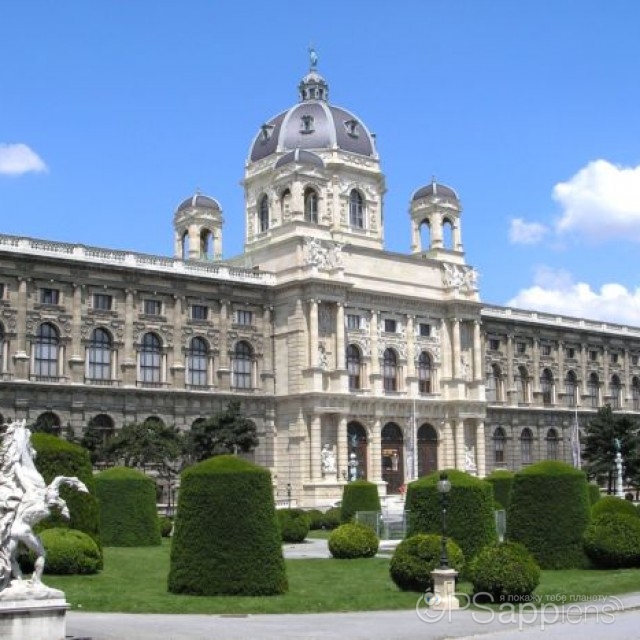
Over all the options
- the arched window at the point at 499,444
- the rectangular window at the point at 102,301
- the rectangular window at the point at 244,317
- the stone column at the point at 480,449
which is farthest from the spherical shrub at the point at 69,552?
the arched window at the point at 499,444

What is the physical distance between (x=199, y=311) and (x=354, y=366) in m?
12.7

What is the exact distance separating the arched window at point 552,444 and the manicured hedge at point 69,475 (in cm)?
6709

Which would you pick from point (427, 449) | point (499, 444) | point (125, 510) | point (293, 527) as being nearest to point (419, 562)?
point (125, 510)

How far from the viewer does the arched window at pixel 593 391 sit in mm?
98250

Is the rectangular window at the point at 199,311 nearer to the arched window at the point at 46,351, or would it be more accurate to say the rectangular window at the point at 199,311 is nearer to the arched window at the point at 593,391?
the arched window at the point at 46,351

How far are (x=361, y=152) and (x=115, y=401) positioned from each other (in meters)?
33.1

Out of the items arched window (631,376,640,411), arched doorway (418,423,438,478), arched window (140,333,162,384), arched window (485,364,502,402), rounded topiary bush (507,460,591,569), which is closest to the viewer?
rounded topiary bush (507,460,591,569)

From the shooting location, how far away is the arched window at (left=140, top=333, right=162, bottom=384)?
67625 millimetres

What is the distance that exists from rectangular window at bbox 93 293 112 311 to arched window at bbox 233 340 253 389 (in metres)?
10.2

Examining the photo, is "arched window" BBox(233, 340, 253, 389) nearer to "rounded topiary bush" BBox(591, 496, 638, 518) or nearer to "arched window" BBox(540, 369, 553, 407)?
"arched window" BBox(540, 369, 553, 407)

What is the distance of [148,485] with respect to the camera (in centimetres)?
4262

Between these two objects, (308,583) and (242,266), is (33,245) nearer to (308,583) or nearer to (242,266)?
(242,266)

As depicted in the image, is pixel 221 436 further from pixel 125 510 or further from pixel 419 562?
pixel 419 562

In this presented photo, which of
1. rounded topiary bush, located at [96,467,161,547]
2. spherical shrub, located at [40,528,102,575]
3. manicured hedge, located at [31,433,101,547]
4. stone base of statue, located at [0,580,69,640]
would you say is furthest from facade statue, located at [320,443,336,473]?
stone base of statue, located at [0,580,69,640]
